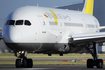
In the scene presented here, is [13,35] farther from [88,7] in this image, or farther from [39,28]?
[88,7]

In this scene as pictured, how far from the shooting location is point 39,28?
2655 centimetres

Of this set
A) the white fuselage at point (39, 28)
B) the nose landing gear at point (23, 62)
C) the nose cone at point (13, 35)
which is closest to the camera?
the nose cone at point (13, 35)

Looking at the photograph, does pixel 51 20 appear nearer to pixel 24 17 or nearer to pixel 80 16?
pixel 24 17

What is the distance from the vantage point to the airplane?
83.9 ft

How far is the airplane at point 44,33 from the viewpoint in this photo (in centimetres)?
2558

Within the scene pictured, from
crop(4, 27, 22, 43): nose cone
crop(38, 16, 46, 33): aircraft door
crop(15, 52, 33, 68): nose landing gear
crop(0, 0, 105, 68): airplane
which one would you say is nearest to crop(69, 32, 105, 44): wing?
crop(0, 0, 105, 68): airplane

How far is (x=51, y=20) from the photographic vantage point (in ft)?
93.1

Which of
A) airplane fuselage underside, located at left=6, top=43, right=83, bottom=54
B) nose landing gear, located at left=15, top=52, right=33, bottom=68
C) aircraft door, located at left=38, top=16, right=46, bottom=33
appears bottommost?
nose landing gear, located at left=15, top=52, right=33, bottom=68

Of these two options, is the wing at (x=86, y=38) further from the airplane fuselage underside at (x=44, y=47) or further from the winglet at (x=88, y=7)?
the winglet at (x=88, y=7)

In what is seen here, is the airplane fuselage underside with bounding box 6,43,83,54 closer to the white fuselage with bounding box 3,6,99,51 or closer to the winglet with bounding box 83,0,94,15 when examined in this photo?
the white fuselage with bounding box 3,6,99,51

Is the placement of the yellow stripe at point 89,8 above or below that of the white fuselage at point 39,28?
above

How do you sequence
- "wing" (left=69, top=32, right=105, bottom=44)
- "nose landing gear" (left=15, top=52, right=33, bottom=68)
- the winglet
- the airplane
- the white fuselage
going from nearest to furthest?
the white fuselage < the airplane < "nose landing gear" (left=15, top=52, right=33, bottom=68) < "wing" (left=69, top=32, right=105, bottom=44) < the winglet

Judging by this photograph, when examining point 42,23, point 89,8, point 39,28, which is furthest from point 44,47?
point 89,8

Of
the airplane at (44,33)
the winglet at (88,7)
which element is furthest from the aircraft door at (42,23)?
the winglet at (88,7)
